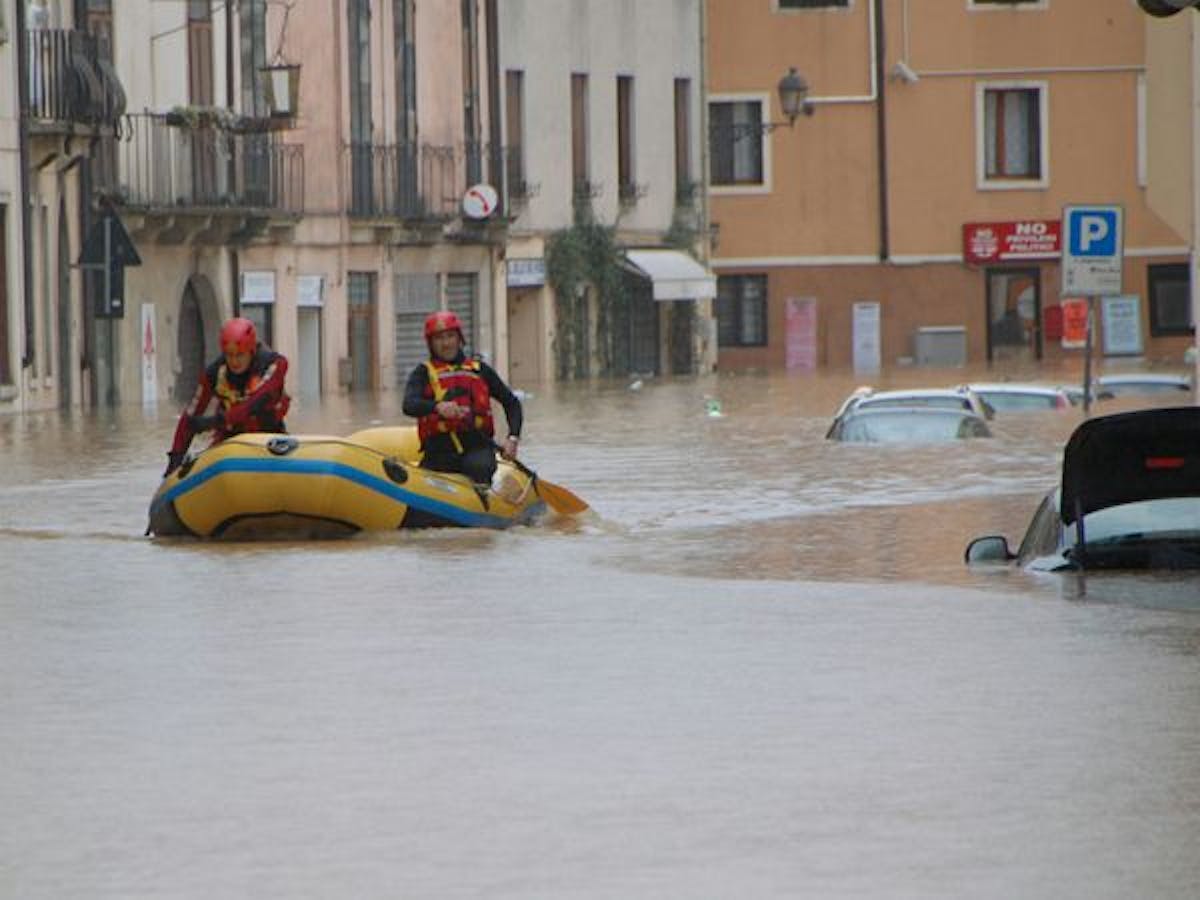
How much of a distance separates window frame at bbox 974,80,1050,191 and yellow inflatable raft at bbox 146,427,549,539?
56334 mm

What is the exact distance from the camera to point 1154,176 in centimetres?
3900

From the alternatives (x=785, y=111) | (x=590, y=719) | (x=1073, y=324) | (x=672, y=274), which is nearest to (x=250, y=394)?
(x=590, y=719)

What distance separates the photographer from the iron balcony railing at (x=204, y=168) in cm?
5378

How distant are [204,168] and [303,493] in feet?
107

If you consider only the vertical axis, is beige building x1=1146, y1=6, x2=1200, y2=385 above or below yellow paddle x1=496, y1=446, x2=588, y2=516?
above

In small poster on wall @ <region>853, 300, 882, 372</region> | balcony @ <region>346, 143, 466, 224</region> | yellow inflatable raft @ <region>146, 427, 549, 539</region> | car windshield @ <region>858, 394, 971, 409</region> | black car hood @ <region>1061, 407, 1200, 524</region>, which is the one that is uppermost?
balcony @ <region>346, 143, 466, 224</region>

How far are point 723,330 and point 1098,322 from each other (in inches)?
311

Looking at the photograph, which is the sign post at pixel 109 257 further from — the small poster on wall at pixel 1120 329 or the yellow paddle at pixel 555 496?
the small poster on wall at pixel 1120 329

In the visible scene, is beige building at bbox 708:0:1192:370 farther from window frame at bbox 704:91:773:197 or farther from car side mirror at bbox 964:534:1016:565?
car side mirror at bbox 964:534:1016:565

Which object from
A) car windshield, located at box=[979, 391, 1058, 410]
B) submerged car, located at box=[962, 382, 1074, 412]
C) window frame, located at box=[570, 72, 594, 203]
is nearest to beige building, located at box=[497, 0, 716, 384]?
window frame, located at box=[570, 72, 594, 203]

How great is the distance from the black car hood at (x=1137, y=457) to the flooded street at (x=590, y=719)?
488 millimetres

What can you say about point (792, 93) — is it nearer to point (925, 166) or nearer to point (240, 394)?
point (925, 166)

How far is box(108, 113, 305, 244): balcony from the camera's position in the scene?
53781 millimetres

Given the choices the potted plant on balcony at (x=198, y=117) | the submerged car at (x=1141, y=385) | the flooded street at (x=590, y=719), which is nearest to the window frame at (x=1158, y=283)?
the submerged car at (x=1141, y=385)
